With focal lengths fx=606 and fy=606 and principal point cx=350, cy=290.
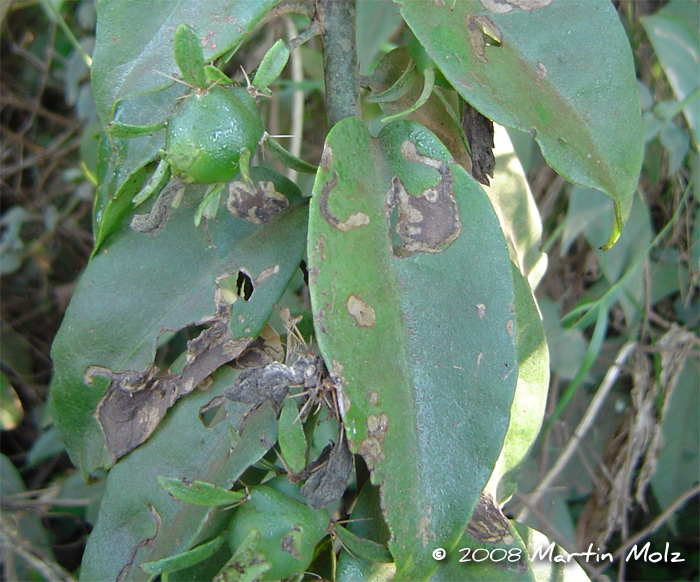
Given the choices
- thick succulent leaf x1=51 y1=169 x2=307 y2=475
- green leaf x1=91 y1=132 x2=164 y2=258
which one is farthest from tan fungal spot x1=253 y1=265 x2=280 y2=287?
green leaf x1=91 y1=132 x2=164 y2=258

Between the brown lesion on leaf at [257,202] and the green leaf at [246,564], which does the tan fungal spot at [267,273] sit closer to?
the brown lesion on leaf at [257,202]

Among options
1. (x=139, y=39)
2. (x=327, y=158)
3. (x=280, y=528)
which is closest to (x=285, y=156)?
(x=327, y=158)

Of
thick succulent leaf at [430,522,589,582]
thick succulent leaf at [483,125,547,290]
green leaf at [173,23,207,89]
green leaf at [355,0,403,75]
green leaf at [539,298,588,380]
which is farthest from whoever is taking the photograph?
green leaf at [539,298,588,380]

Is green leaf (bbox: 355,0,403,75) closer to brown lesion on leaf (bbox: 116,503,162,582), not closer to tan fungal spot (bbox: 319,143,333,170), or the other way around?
tan fungal spot (bbox: 319,143,333,170)

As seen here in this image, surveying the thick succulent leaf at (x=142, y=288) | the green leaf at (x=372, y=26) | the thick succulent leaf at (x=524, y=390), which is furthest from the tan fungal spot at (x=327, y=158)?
the green leaf at (x=372, y=26)

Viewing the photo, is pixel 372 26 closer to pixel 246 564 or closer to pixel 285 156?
pixel 285 156

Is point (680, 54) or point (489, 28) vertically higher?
point (489, 28)
